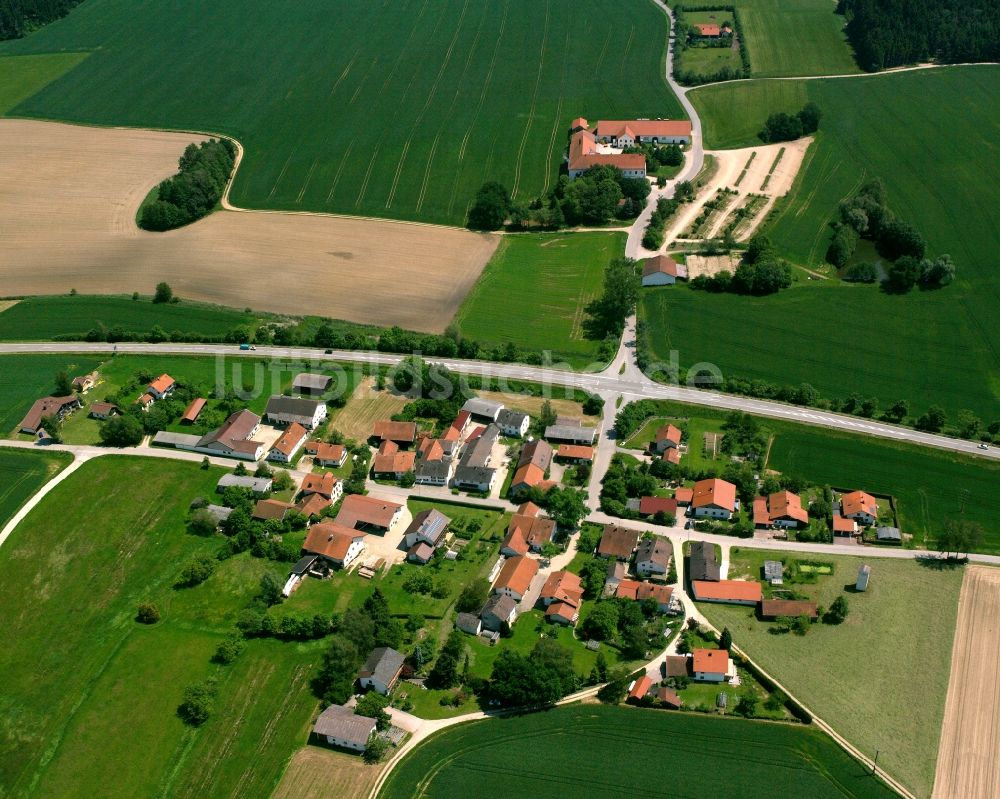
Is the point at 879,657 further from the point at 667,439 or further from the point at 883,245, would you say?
the point at 883,245

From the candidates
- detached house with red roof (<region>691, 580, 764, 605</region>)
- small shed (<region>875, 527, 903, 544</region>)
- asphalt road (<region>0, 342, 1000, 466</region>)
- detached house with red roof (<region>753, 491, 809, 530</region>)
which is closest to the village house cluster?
asphalt road (<region>0, 342, 1000, 466</region>)

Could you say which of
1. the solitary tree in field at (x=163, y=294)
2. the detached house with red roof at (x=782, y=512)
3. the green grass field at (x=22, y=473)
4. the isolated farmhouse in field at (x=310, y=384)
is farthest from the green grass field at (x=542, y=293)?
the green grass field at (x=22, y=473)

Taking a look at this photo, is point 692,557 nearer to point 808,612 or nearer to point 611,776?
point 808,612

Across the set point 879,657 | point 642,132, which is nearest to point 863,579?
point 879,657

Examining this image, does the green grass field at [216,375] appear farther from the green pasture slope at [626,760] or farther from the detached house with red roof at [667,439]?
the green pasture slope at [626,760]

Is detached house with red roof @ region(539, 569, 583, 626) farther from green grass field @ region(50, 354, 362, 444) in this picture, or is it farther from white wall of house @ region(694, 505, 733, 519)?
green grass field @ region(50, 354, 362, 444)

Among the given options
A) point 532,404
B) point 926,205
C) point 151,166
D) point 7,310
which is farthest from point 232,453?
point 926,205
